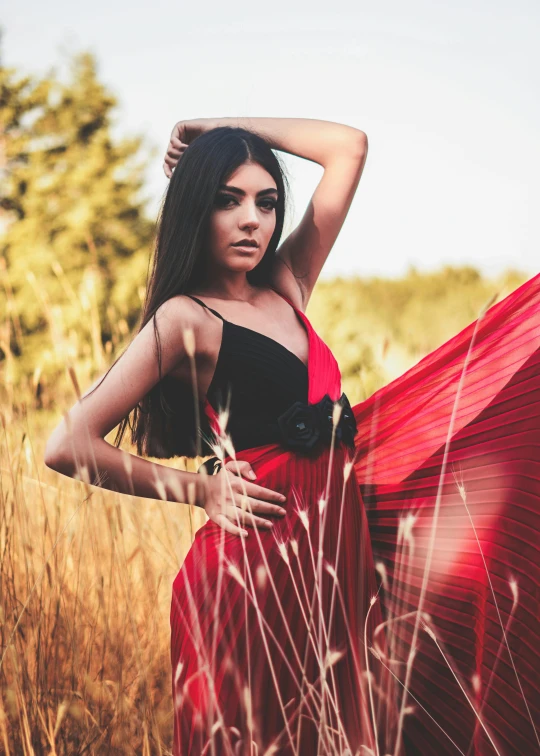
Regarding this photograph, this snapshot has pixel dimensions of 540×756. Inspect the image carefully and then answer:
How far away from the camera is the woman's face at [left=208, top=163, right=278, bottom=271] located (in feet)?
5.16

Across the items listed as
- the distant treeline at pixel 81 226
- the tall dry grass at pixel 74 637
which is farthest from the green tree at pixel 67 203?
the tall dry grass at pixel 74 637

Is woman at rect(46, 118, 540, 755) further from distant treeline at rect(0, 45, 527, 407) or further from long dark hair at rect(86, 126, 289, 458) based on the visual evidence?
distant treeline at rect(0, 45, 527, 407)

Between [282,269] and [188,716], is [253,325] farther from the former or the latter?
[188,716]

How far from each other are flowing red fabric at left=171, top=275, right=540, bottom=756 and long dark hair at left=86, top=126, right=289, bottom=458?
0.13m

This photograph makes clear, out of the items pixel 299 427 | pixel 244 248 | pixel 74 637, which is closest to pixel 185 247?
pixel 244 248

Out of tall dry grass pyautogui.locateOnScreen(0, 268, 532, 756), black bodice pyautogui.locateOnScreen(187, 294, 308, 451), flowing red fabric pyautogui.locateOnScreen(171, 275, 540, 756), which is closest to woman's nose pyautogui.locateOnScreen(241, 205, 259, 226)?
black bodice pyautogui.locateOnScreen(187, 294, 308, 451)

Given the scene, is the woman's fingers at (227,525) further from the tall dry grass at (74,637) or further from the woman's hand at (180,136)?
the woman's hand at (180,136)

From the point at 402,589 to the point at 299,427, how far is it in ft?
1.42

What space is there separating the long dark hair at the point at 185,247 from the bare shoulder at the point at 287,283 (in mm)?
156

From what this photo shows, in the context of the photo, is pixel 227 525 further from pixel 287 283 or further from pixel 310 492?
pixel 287 283

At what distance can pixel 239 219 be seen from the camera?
1571 millimetres

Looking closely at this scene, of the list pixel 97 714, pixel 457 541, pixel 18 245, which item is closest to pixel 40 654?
pixel 97 714

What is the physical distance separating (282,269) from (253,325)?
30cm

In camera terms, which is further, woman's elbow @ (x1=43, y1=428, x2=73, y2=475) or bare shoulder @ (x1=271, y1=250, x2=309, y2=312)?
bare shoulder @ (x1=271, y1=250, x2=309, y2=312)
